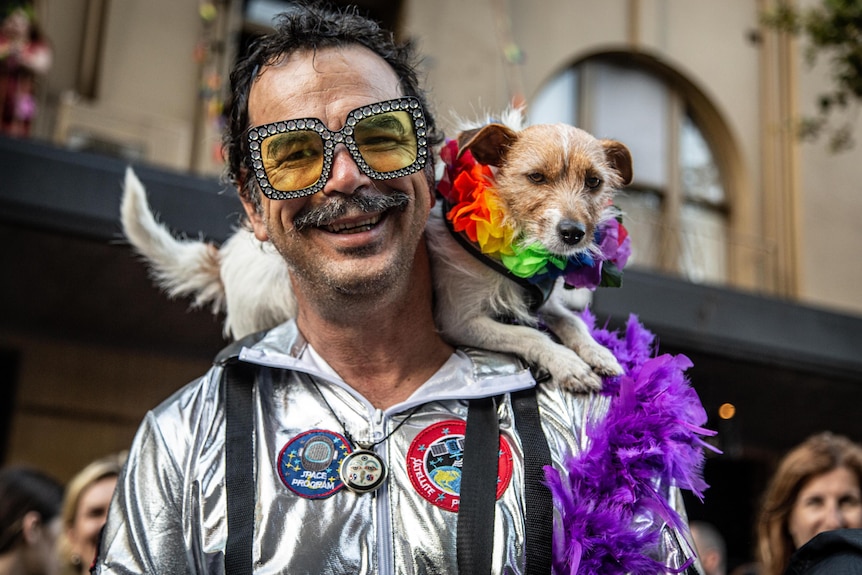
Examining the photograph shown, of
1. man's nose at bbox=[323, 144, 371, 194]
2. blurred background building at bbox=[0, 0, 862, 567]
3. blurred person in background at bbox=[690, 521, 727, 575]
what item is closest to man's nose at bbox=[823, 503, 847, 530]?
blurred person in background at bbox=[690, 521, 727, 575]

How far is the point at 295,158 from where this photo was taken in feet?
6.82

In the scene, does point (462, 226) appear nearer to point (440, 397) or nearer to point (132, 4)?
point (440, 397)

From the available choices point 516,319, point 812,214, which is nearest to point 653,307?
point 812,214

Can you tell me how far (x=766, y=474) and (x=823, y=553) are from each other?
9343mm

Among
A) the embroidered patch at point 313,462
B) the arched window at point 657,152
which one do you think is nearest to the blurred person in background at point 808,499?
the embroidered patch at point 313,462

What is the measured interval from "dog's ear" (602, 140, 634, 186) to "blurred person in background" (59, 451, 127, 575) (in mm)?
2591

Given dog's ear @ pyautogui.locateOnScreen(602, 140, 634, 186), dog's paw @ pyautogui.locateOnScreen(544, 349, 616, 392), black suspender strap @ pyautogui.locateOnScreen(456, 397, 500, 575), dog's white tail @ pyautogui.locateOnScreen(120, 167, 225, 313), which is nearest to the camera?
black suspender strap @ pyautogui.locateOnScreen(456, 397, 500, 575)

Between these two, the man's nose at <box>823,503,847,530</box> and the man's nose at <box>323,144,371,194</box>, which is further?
the man's nose at <box>823,503,847,530</box>

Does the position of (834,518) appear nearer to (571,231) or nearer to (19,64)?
(571,231)

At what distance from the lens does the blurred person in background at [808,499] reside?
3527 millimetres

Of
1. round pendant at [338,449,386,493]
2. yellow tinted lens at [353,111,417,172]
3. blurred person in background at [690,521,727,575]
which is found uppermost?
yellow tinted lens at [353,111,417,172]

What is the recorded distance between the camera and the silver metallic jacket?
1.95m

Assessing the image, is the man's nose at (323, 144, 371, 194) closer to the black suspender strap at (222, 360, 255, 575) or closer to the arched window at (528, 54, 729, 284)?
the black suspender strap at (222, 360, 255, 575)

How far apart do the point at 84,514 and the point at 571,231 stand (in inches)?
108
